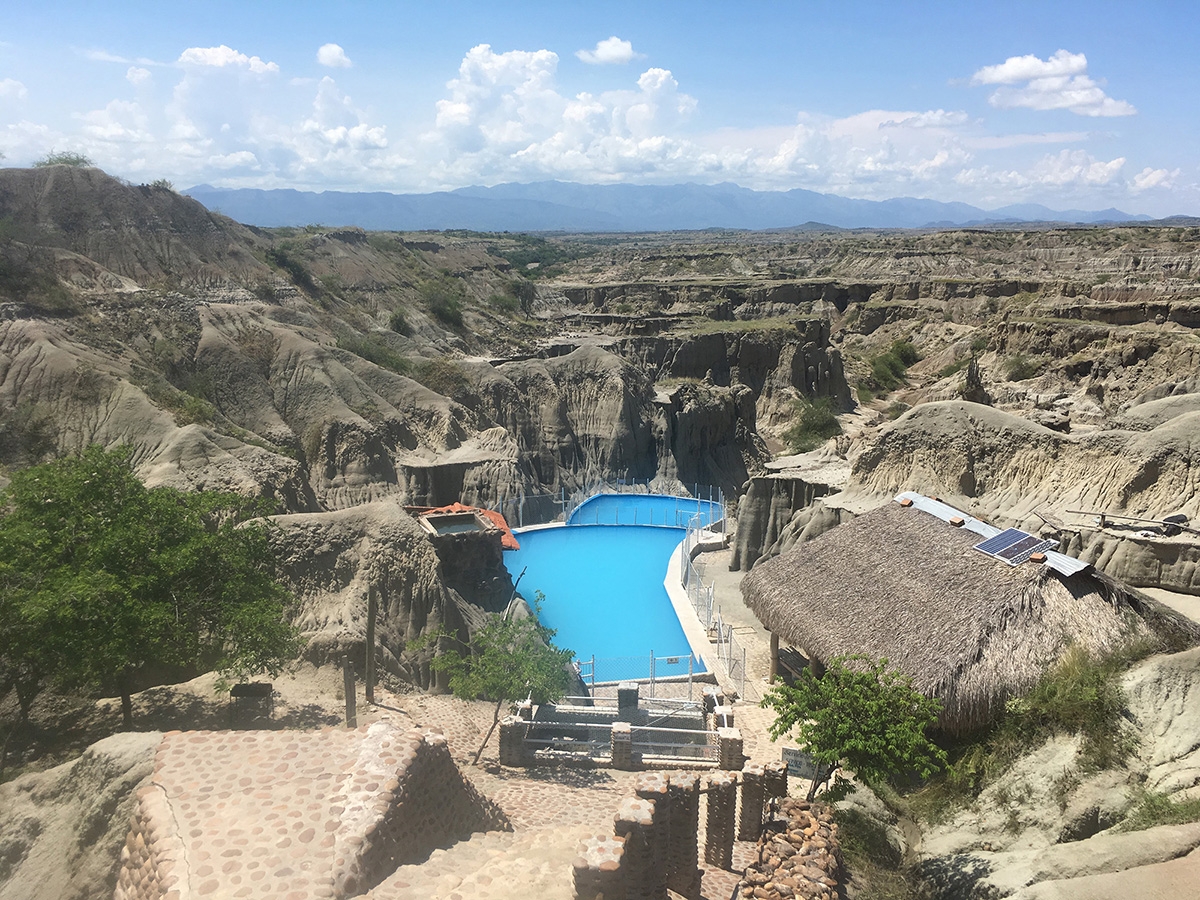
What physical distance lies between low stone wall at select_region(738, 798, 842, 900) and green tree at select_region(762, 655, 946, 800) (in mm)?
907

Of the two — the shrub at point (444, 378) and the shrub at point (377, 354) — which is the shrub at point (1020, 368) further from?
the shrub at point (377, 354)

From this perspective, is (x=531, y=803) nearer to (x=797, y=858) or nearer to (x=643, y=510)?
(x=797, y=858)

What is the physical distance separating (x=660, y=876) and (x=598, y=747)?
777cm

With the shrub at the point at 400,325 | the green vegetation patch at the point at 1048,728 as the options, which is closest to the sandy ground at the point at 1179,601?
the green vegetation patch at the point at 1048,728

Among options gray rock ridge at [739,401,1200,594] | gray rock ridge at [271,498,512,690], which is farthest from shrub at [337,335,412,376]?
gray rock ridge at [271,498,512,690]

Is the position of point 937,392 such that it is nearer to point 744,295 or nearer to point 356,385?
point 744,295

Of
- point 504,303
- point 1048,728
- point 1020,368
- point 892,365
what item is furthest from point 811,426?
point 1048,728

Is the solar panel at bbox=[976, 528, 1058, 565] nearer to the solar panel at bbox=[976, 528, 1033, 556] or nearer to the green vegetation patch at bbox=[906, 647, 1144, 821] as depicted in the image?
the solar panel at bbox=[976, 528, 1033, 556]

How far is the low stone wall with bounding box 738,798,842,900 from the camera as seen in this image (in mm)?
11094

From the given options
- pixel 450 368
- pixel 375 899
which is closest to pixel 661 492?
pixel 450 368

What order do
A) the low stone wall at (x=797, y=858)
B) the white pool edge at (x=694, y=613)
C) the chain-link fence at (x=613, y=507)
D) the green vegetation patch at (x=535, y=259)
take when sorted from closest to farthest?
the low stone wall at (x=797, y=858) → the white pool edge at (x=694, y=613) → the chain-link fence at (x=613, y=507) → the green vegetation patch at (x=535, y=259)

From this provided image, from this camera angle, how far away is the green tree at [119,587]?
1302 centimetres

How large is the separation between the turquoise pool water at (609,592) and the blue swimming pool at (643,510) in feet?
7.55

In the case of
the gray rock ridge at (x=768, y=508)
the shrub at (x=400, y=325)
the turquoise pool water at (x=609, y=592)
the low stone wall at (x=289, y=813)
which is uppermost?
the low stone wall at (x=289, y=813)
